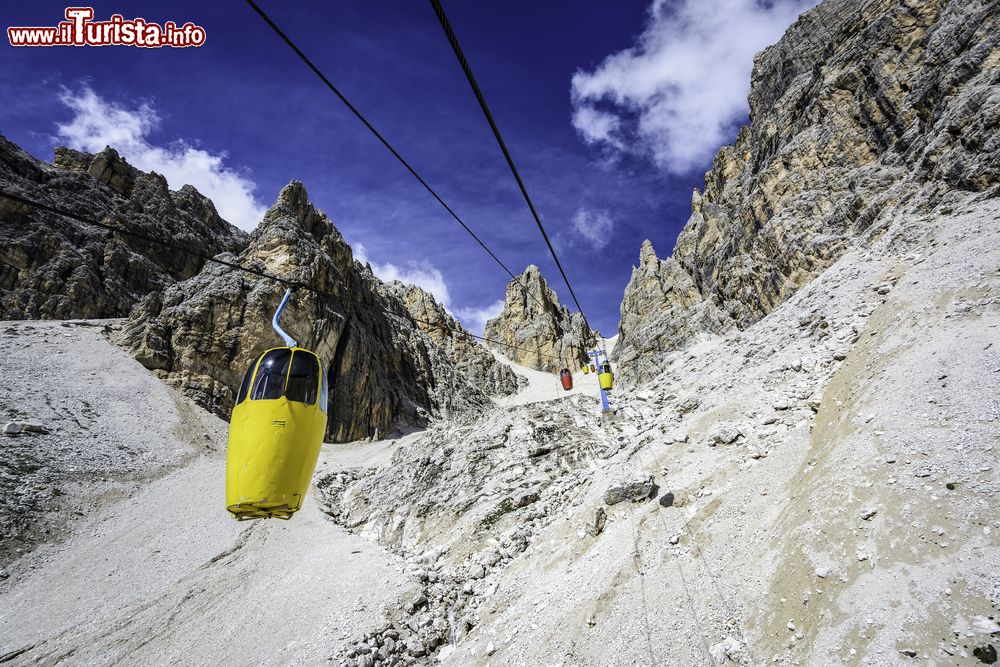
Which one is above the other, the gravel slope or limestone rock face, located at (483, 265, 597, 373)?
limestone rock face, located at (483, 265, 597, 373)

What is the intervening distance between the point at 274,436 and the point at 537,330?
4463 inches

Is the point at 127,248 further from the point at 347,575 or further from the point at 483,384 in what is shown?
the point at 347,575

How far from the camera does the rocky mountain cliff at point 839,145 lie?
2197 cm

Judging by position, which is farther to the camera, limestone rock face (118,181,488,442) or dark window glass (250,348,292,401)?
limestone rock face (118,181,488,442)

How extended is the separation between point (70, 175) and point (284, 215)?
153ft

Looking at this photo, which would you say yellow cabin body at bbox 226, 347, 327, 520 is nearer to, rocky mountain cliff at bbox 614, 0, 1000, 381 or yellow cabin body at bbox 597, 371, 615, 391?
yellow cabin body at bbox 597, 371, 615, 391

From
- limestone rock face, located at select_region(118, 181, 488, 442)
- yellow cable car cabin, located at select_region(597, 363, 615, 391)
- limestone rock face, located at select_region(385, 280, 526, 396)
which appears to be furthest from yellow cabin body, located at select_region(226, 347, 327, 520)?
limestone rock face, located at select_region(385, 280, 526, 396)

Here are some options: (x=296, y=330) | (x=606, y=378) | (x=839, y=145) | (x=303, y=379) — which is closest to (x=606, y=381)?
(x=606, y=378)

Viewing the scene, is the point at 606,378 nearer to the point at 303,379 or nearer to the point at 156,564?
the point at 303,379

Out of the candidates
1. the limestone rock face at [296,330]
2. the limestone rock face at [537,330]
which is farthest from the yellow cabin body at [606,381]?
the limestone rock face at [537,330]

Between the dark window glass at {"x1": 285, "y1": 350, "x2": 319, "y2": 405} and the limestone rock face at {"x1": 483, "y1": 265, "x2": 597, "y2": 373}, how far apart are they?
343ft

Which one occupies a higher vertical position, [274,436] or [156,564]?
[274,436]

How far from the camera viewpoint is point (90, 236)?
61469mm

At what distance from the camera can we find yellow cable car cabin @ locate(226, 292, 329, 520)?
7.53m
